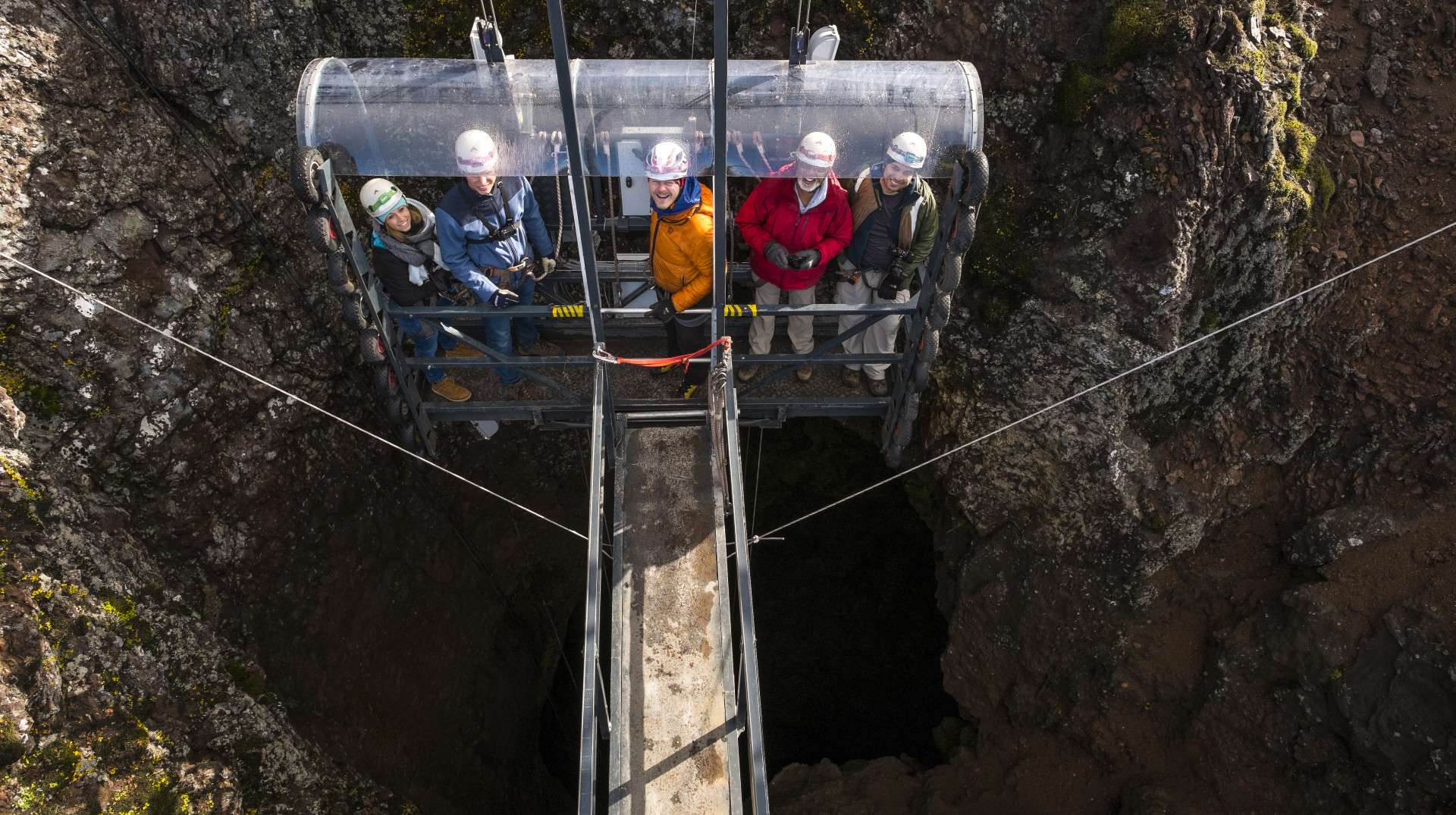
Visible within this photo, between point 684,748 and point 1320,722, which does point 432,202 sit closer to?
point 684,748

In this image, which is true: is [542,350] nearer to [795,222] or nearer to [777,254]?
[777,254]

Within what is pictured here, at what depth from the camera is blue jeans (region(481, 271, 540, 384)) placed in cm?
738

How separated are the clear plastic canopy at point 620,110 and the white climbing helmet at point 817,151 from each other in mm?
205

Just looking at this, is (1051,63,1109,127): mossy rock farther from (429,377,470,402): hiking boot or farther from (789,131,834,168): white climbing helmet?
(429,377,470,402): hiking boot

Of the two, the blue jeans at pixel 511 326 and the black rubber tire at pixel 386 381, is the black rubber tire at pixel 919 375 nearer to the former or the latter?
the blue jeans at pixel 511 326

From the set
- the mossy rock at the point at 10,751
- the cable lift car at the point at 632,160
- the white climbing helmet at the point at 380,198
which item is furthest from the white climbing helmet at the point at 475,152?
the mossy rock at the point at 10,751

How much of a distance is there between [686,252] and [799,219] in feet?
3.38

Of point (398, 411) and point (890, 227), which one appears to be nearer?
point (890, 227)

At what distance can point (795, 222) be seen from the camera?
6.98 meters

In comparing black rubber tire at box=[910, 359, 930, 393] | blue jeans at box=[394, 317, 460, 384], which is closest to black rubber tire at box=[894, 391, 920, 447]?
black rubber tire at box=[910, 359, 930, 393]

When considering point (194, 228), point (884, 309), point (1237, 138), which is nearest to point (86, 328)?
point (194, 228)

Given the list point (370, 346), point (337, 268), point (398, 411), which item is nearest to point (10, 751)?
point (398, 411)

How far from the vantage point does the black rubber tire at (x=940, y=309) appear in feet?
21.7

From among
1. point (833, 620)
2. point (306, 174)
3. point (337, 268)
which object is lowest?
point (833, 620)
